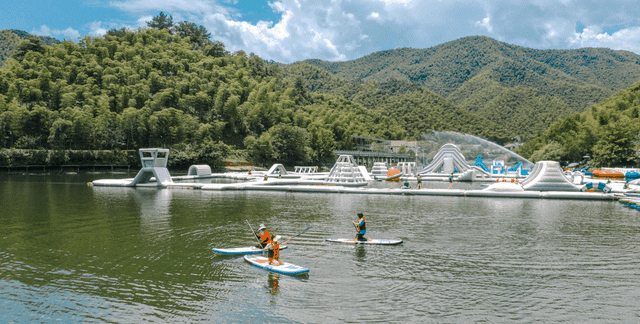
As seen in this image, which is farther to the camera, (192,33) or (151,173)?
(192,33)

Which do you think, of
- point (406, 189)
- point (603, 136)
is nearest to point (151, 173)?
point (406, 189)

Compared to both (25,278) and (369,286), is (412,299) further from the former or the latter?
(25,278)

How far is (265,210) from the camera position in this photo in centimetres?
2630

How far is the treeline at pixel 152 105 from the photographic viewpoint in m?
77.9

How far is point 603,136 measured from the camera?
74750 mm

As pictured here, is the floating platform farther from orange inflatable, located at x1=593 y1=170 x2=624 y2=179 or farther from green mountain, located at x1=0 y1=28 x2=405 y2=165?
Answer: green mountain, located at x1=0 y1=28 x2=405 y2=165

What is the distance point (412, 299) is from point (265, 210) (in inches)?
653

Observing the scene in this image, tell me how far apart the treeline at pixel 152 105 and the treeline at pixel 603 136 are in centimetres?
5413

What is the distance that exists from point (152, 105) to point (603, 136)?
8805cm

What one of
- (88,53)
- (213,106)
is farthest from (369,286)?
(88,53)

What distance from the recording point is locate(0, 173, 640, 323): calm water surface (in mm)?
10008

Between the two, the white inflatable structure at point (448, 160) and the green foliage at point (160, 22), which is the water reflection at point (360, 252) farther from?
the green foliage at point (160, 22)

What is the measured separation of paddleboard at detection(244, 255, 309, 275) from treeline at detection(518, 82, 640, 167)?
77491 millimetres

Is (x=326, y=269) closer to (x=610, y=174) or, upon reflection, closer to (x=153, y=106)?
(x=610, y=174)
